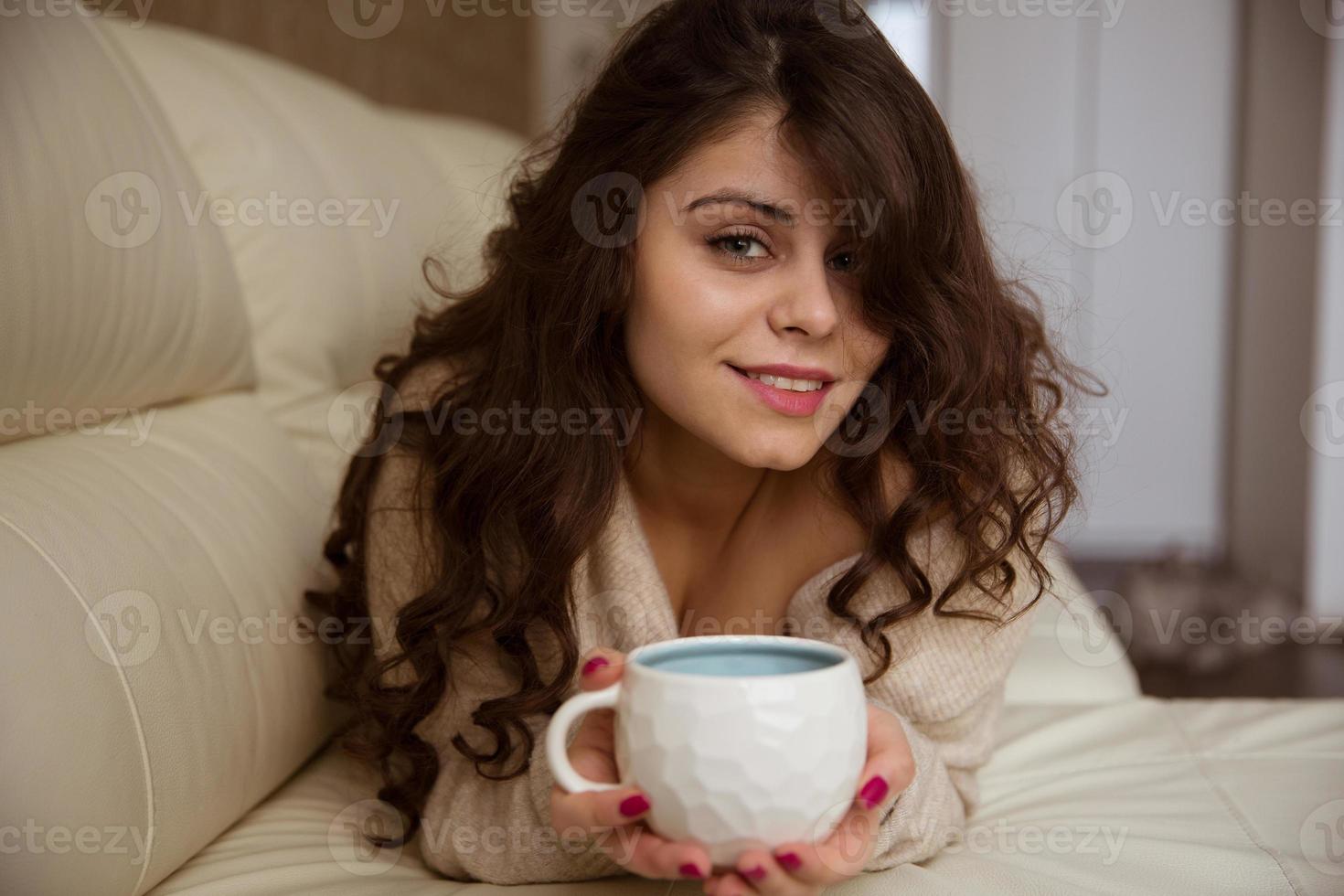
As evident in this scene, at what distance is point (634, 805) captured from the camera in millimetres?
660

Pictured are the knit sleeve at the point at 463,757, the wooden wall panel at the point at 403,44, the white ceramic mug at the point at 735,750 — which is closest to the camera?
the white ceramic mug at the point at 735,750

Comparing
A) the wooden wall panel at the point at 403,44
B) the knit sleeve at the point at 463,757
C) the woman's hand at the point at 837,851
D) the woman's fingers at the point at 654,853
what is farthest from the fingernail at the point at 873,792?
the wooden wall panel at the point at 403,44

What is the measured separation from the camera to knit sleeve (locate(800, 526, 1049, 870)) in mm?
1016

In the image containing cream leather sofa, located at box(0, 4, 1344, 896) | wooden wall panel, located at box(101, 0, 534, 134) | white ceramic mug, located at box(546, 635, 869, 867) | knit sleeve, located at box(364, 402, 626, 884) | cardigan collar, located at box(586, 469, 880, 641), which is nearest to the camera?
white ceramic mug, located at box(546, 635, 869, 867)

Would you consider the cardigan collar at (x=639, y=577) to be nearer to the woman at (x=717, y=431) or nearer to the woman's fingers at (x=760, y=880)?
the woman at (x=717, y=431)

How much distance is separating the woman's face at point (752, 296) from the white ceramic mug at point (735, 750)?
0.33 m

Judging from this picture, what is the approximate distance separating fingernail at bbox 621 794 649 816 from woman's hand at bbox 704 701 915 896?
0.06 meters

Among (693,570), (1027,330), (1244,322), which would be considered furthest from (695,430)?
(1244,322)

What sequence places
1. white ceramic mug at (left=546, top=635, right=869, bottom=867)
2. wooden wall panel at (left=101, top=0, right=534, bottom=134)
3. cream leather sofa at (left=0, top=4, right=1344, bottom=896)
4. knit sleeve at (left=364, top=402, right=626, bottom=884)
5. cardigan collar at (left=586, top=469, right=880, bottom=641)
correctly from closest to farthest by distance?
white ceramic mug at (left=546, top=635, right=869, bottom=867)
cream leather sofa at (left=0, top=4, right=1344, bottom=896)
knit sleeve at (left=364, top=402, right=626, bottom=884)
cardigan collar at (left=586, top=469, right=880, bottom=641)
wooden wall panel at (left=101, top=0, right=534, bottom=134)

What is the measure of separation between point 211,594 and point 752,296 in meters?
0.50

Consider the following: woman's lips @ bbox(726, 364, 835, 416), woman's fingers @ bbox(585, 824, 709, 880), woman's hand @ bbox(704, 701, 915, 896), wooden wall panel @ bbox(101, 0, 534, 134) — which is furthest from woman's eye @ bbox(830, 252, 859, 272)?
wooden wall panel @ bbox(101, 0, 534, 134)

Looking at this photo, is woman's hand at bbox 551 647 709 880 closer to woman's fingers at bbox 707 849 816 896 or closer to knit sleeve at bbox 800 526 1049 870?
woman's fingers at bbox 707 849 816 896

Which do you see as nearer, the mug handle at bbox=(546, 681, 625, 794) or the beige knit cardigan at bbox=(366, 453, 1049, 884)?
the mug handle at bbox=(546, 681, 625, 794)

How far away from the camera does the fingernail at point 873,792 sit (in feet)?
2.32
